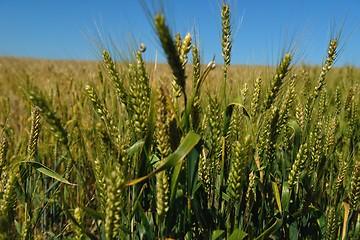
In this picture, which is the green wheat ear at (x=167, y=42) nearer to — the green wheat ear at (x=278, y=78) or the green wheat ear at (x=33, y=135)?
the green wheat ear at (x=278, y=78)

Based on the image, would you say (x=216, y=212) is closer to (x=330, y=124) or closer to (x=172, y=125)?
(x=172, y=125)

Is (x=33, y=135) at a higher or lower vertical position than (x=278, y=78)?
lower

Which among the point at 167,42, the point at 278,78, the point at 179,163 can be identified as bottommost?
the point at 179,163

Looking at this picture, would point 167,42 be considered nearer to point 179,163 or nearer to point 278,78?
point 179,163

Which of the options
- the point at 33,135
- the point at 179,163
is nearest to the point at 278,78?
the point at 179,163

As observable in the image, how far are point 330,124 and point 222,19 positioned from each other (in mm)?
683

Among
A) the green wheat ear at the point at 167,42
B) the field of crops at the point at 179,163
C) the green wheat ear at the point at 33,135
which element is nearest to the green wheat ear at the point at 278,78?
the field of crops at the point at 179,163

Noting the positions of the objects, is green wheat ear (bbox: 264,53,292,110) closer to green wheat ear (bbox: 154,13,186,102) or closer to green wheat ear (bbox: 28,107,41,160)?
green wheat ear (bbox: 154,13,186,102)

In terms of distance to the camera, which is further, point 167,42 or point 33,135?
point 33,135

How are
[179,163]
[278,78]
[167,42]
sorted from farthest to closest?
[278,78] → [179,163] → [167,42]

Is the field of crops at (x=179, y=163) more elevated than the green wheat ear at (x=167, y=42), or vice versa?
the green wheat ear at (x=167, y=42)

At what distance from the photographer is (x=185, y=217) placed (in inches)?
42.4

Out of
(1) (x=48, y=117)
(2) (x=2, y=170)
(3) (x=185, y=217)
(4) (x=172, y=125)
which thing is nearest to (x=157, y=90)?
(4) (x=172, y=125)

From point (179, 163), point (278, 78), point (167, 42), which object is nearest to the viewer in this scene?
point (167, 42)
